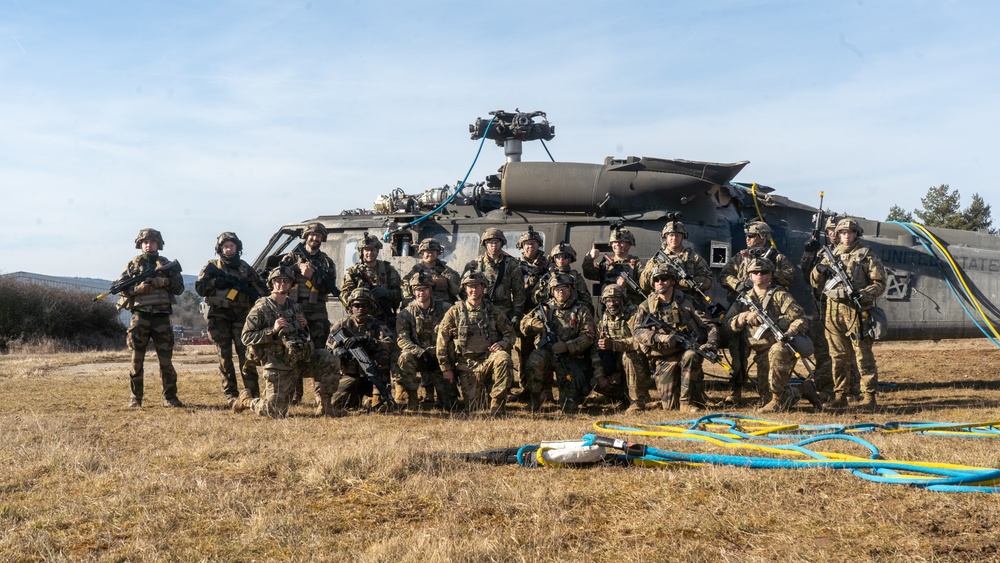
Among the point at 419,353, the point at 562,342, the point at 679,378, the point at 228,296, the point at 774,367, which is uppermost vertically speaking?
the point at 228,296

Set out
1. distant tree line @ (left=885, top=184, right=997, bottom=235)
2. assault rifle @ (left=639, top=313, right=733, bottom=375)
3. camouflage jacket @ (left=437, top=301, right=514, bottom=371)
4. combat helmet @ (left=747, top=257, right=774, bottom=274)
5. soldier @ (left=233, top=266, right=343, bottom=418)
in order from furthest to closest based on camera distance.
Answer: distant tree line @ (left=885, top=184, right=997, bottom=235) < camouflage jacket @ (left=437, top=301, right=514, bottom=371) < combat helmet @ (left=747, top=257, right=774, bottom=274) < assault rifle @ (left=639, top=313, right=733, bottom=375) < soldier @ (left=233, top=266, right=343, bottom=418)

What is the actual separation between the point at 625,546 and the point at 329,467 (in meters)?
2.13

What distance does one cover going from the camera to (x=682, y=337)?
8.17m

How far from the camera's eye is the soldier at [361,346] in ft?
28.3

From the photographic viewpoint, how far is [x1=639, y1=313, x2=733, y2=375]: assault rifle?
319 inches

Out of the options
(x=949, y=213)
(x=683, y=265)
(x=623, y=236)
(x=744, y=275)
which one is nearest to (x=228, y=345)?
(x=623, y=236)

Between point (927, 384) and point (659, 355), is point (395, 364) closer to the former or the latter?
point (659, 355)

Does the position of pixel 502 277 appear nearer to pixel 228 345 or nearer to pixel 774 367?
pixel 774 367

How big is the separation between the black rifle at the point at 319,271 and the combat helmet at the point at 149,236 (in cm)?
141

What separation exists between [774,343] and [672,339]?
3.12 ft

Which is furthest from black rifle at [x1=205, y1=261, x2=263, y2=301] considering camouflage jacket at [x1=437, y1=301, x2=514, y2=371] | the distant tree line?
the distant tree line

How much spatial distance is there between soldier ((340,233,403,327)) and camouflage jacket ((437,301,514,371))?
3.45 feet

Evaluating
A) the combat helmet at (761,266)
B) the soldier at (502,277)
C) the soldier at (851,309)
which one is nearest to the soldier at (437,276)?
the soldier at (502,277)

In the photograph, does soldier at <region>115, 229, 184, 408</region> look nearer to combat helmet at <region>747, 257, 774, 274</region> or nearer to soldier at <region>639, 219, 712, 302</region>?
soldier at <region>639, 219, 712, 302</region>
